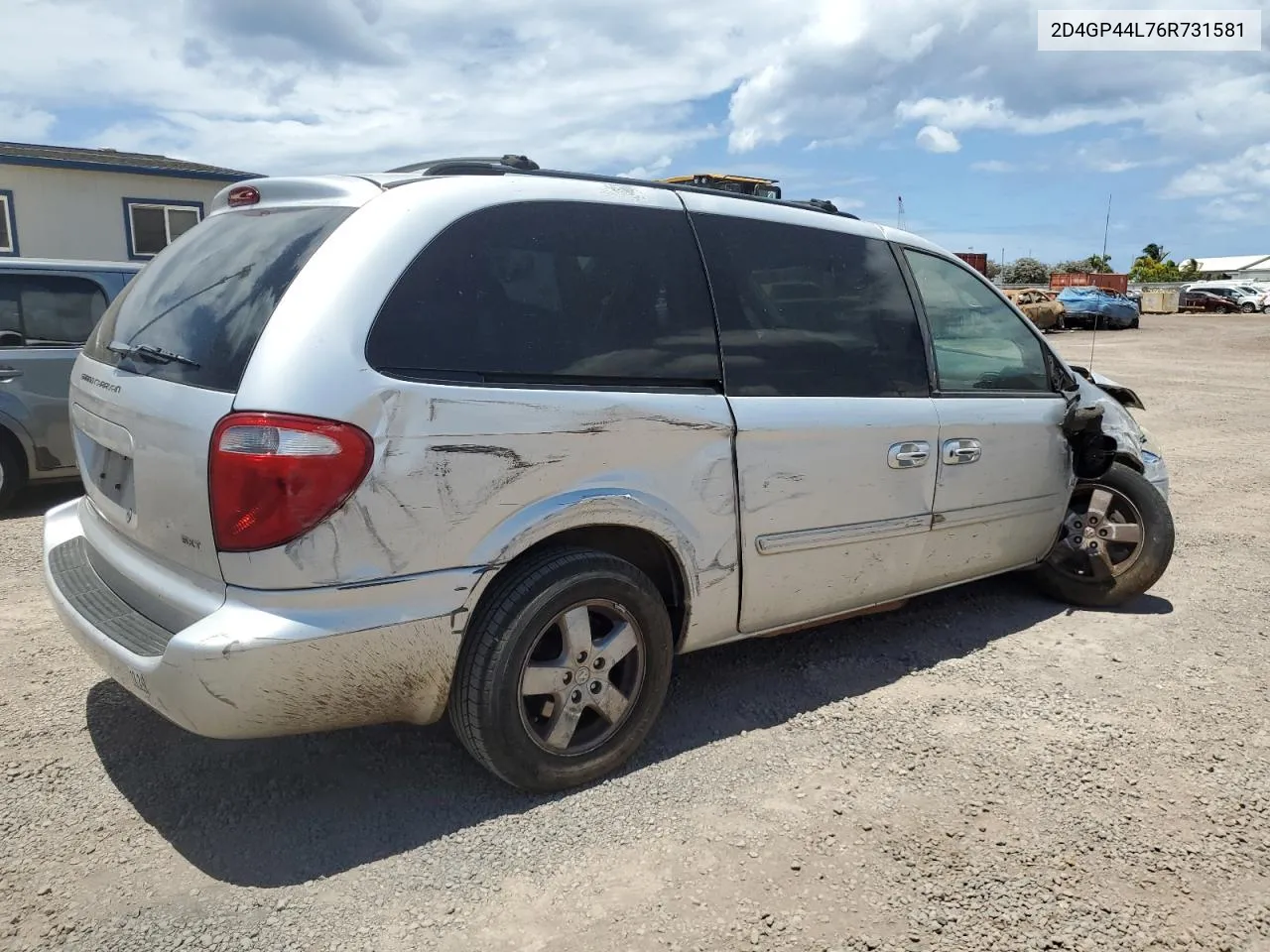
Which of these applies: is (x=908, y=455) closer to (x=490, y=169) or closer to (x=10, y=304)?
(x=490, y=169)

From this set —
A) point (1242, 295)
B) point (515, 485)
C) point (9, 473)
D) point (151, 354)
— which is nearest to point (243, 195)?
point (151, 354)

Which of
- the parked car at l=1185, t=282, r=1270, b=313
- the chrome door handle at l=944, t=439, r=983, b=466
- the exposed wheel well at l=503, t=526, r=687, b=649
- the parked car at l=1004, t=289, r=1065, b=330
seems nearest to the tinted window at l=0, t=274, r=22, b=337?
the exposed wheel well at l=503, t=526, r=687, b=649

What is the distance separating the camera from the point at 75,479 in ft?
24.5

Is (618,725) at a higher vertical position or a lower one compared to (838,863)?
higher

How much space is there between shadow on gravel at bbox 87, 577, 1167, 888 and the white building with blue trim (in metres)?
16.3

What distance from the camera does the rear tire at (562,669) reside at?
2908 mm

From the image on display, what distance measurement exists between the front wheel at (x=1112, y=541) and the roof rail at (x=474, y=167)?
318 cm

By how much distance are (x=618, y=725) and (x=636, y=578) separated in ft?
1.59

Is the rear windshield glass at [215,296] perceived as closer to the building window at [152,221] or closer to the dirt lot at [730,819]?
the dirt lot at [730,819]

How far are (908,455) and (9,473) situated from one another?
580 cm

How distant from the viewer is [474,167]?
10.5 feet

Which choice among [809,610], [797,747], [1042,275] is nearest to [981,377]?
[809,610]

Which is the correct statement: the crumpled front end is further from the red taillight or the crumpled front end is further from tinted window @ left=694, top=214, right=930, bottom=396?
the red taillight

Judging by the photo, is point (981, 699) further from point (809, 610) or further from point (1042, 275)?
point (1042, 275)
